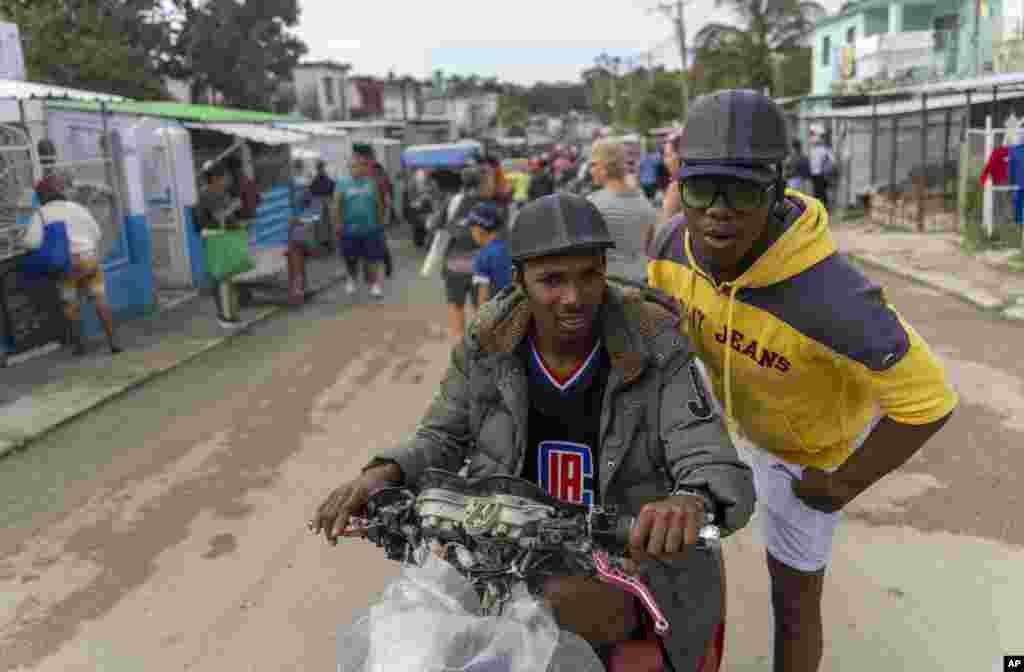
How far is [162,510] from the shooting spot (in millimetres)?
5184

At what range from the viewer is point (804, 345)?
2207 millimetres

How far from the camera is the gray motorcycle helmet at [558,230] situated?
2062mm

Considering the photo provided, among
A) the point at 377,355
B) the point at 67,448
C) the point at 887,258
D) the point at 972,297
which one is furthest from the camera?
the point at 887,258

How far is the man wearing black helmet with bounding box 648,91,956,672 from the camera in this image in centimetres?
209

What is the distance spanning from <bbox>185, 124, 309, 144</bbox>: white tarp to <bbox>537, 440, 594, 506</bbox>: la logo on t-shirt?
11.2 m

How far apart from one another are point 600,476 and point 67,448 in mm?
5352

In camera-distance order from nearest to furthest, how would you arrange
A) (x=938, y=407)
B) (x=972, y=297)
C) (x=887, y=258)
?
(x=938, y=407) → (x=972, y=297) → (x=887, y=258)

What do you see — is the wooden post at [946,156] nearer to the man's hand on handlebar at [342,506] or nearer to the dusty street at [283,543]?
the dusty street at [283,543]

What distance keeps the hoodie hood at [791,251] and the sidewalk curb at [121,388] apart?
5.66m

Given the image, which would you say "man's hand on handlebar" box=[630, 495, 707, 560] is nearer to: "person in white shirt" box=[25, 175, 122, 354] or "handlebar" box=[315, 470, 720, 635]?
"handlebar" box=[315, 470, 720, 635]

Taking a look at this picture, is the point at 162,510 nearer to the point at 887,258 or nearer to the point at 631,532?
the point at 631,532

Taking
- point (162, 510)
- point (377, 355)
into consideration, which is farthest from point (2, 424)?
point (377, 355)

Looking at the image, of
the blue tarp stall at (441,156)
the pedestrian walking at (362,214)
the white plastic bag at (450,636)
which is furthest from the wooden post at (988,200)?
the white plastic bag at (450,636)

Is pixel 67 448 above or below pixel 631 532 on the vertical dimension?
below
